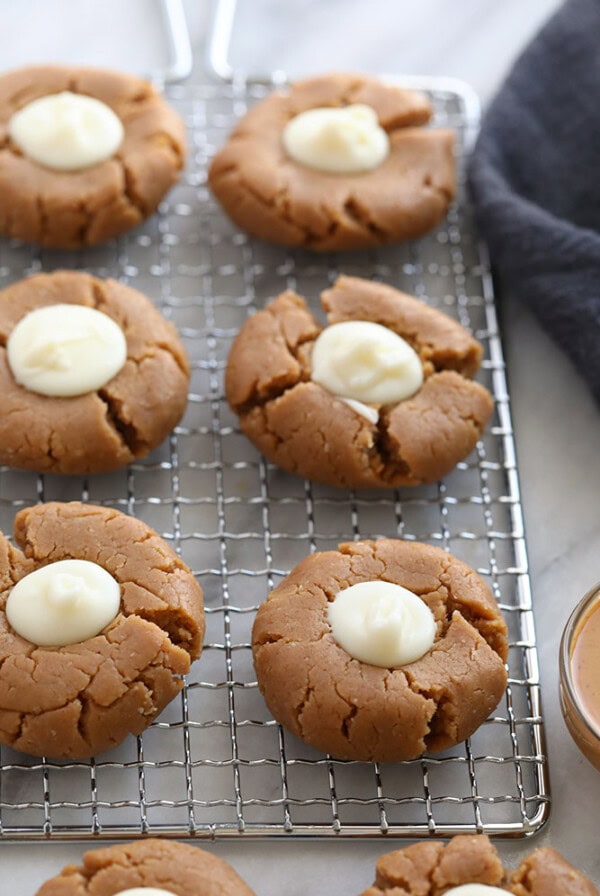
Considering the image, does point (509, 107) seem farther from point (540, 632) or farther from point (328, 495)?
point (540, 632)

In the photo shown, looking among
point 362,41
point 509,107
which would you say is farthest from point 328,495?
point 362,41

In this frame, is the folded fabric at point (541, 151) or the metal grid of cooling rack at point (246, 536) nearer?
the metal grid of cooling rack at point (246, 536)

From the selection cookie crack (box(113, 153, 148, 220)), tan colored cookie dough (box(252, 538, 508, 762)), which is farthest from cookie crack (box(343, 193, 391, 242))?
tan colored cookie dough (box(252, 538, 508, 762))

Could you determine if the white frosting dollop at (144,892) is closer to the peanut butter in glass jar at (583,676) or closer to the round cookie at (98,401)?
the peanut butter in glass jar at (583,676)

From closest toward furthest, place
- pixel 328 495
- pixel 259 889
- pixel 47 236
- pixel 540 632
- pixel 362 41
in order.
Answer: pixel 259 889 < pixel 540 632 < pixel 328 495 < pixel 47 236 < pixel 362 41

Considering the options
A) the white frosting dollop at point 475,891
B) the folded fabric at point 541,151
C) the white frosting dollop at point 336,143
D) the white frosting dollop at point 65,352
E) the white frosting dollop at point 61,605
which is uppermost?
the folded fabric at point 541,151

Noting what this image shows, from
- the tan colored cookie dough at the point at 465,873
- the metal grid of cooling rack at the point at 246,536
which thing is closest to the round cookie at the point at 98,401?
the metal grid of cooling rack at the point at 246,536

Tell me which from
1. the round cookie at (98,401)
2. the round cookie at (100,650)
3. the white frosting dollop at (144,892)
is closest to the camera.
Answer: the white frosting dollop at (144,892)
